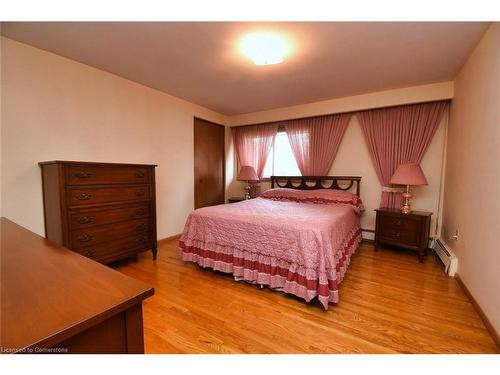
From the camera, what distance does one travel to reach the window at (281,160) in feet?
13.3

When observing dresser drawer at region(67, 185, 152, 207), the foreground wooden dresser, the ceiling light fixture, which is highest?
the ceiling light fixture

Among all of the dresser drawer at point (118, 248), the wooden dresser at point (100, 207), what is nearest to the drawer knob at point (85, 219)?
the wooden dresser at point (100, 207)

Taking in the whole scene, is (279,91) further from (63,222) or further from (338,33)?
(63,222)

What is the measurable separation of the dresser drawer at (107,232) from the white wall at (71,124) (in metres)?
0.49

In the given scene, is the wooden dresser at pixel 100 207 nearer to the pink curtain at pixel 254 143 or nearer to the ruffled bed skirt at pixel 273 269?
the ruffled bed skirt at pixel 273 269

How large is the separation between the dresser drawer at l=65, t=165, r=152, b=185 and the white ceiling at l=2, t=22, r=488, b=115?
1.11 metres

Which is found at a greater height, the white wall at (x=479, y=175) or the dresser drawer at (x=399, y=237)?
the white wall at (x=479, y=175)

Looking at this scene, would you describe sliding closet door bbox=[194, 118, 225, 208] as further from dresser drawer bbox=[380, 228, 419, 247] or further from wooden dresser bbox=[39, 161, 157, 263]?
dresser drawer bbox=[380, 228, 419, 247]

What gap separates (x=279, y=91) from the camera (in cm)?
316

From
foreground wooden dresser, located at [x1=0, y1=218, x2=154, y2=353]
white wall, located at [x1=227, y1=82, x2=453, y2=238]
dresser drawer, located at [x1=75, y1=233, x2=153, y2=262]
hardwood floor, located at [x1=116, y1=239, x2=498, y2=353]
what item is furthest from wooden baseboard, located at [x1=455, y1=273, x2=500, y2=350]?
dresser drawer, located at [x1=75, y1=233, x2=153, y2=262]

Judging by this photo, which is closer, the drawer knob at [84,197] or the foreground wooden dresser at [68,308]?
the foreground wooden dresser at [68,308]

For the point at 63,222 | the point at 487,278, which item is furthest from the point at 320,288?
the point at 63,222

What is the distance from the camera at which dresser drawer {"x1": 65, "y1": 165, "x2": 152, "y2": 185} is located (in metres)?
2.01

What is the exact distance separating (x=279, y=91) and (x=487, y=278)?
2842mm
